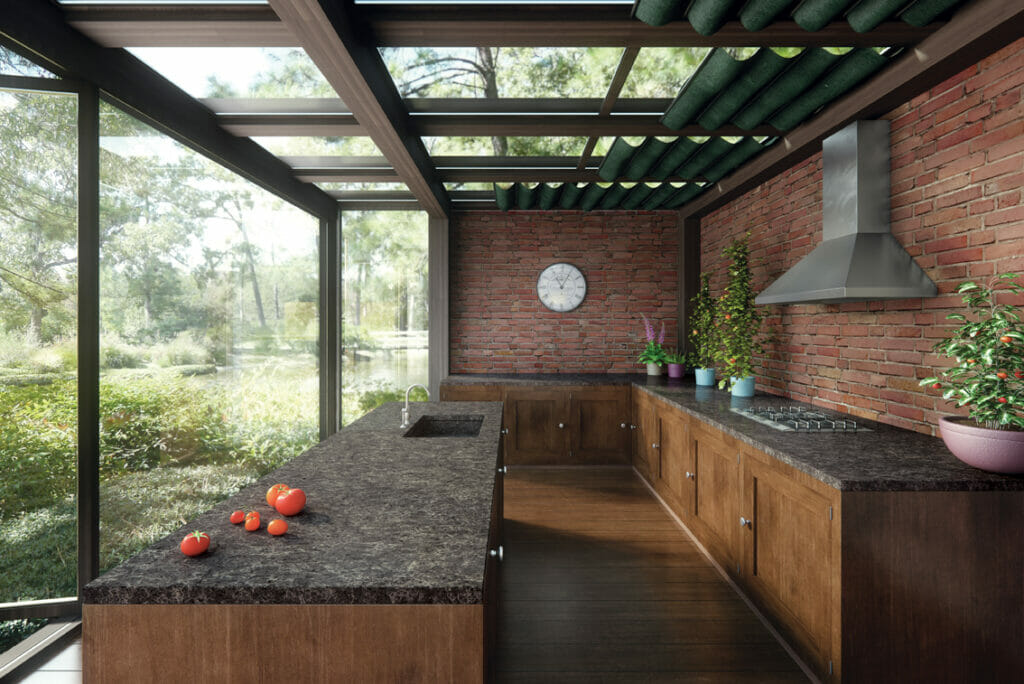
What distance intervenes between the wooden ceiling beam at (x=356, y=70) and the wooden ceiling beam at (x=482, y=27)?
0.43ft

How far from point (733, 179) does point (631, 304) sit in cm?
190

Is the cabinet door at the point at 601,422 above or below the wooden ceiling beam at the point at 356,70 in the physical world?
below

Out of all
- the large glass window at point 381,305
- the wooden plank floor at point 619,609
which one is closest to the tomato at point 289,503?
the wooden plank floor at point 619,609

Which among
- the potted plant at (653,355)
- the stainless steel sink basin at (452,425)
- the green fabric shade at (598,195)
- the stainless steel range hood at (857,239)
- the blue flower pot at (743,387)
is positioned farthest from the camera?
the potted plant at (653,355)

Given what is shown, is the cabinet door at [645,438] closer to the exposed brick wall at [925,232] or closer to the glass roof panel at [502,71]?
the exposed brick wall at [925,232]

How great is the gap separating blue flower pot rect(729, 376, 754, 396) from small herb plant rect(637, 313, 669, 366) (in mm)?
1452

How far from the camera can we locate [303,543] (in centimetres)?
120

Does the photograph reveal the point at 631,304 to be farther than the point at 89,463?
Yes

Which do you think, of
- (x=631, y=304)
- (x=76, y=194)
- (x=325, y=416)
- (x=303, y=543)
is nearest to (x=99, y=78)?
(x=76, y=194)

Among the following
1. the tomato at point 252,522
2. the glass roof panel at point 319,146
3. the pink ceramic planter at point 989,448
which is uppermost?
the glass roof panel at point 319,146

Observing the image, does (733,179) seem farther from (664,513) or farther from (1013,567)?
(1013,567)

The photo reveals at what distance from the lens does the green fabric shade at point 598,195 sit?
4.83m

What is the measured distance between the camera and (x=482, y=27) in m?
2.11

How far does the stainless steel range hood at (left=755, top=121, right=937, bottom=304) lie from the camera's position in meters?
2.45
